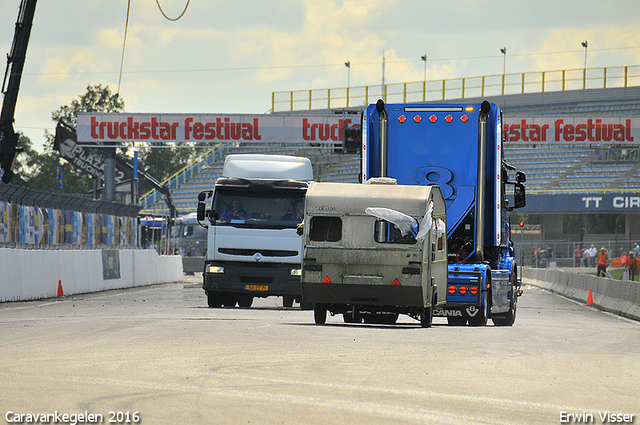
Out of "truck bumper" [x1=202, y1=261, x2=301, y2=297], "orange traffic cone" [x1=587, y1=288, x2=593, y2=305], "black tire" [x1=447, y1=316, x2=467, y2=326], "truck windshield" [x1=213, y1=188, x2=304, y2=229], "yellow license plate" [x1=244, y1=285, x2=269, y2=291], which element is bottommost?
"orange traffic cone" [x1=587, y1=288, x2=593, y2=305]

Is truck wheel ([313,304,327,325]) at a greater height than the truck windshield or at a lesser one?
lesser

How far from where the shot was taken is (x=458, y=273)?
1519 cm

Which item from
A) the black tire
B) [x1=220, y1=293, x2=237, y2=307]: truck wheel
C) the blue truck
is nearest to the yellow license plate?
[x1=220, y1=293, x2=237, y2=307]: truck wheel

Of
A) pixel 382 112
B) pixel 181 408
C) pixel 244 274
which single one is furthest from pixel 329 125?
pixel 181 408

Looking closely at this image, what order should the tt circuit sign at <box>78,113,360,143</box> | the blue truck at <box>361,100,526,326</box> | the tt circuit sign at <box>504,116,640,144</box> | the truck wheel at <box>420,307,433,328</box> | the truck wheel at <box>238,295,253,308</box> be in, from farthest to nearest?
the tt circuit sign at <box>504,116,640,144</box> → the tt circuit sign at <box>78,113,360,143</box> → the truck wheel at <box>238,295,253,308</box> → the blue truck at <box>361,100,526,326</box> → the truck wheel at <box>420,307,433,328</box>

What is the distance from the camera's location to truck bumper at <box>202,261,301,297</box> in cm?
2003

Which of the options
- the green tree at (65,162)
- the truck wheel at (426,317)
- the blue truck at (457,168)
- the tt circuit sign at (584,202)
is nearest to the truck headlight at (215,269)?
the blue truck at (457,168)

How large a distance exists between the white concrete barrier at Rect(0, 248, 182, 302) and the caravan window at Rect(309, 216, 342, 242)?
9.83 metres

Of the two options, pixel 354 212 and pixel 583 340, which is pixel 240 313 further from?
pixel 583 340

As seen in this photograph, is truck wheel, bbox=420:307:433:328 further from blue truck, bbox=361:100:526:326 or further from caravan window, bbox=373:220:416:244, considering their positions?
caravan window, bbox=373:220:416:244

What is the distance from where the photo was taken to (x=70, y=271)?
2605 cm

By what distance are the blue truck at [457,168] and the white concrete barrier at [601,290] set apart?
796 centimetres

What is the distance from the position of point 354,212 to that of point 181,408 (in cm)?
750

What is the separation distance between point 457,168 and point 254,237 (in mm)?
5918
